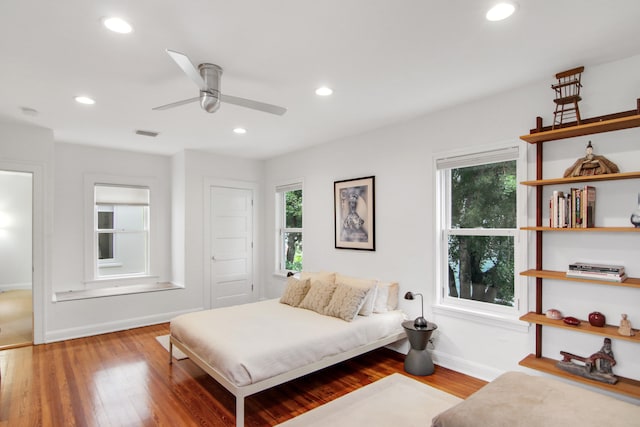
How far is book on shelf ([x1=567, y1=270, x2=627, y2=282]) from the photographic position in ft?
7.70

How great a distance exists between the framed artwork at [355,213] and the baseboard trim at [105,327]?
8.99 feet

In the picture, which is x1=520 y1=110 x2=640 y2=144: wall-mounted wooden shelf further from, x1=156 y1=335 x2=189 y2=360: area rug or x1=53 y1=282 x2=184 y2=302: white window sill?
x1=53 y1=282 x2=184 y2=302: white window sill

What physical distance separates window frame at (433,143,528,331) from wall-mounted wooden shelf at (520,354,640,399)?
0.27 meters

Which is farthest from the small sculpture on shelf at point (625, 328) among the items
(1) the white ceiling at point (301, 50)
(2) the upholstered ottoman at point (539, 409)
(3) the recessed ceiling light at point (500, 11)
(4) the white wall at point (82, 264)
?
(4) the white wall at point (82, 264)

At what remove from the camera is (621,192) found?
8.11ft

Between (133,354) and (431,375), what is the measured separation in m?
3.19

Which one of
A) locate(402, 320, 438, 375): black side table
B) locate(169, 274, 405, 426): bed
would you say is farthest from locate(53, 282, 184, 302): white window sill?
locate(402, 320, 438, 375): black side table

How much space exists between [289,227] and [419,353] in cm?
306

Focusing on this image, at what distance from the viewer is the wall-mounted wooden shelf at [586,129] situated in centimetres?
231

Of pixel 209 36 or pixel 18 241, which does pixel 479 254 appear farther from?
pixel 18 241

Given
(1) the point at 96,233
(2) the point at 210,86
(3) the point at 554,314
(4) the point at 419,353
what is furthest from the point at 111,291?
(3) the point at 554,314

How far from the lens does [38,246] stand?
4133mm

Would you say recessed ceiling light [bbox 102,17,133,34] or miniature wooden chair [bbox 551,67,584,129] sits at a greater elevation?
recessed ceiling light [bbox 102,17,133,34]

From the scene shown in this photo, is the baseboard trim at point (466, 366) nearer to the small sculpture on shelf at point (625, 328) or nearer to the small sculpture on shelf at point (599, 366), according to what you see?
the small sculpture on shelf at point (599, 366)
